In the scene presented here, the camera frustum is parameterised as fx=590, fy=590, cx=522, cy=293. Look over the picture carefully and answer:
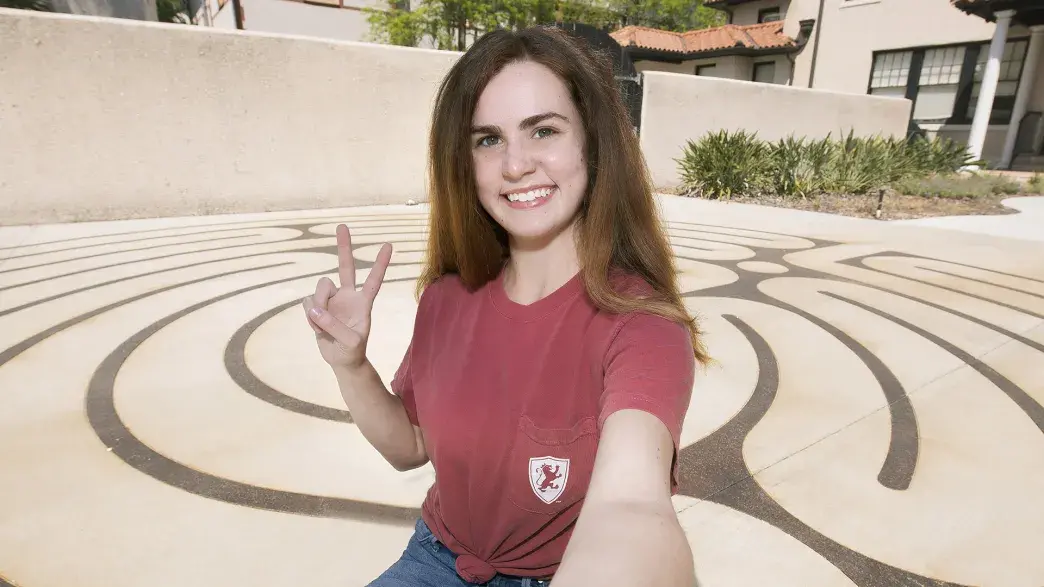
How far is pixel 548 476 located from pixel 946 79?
56.8ft

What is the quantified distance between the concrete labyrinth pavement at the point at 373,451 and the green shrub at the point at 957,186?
4.96m

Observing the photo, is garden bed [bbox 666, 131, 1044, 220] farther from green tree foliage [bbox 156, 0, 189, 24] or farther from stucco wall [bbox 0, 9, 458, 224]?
green tree foliage [bbox 156, 0, 189, 24]

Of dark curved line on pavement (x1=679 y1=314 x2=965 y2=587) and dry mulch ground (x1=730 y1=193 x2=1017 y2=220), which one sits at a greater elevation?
dry mulch ground (x1=730 y1=193 x2=1017 y2=220)

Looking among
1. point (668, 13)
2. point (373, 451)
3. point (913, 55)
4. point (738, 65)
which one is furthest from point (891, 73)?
point (373, 451)

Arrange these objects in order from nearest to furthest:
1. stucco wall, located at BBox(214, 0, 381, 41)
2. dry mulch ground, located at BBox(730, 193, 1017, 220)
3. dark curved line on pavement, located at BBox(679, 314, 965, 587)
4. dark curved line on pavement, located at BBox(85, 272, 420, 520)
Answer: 1. dark curved line on pavement, located at BBox(679, 314, 965, 587)
2. dark curved line on pavement, located at BBox(85, 272, 420, 520)
3. dry mulch ground, located at BBox(730, 193, 1017, 220)
4. stucco wall, located at BBox(214, 0, 381, 41)

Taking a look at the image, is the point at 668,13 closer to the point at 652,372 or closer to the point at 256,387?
the point at 256,387

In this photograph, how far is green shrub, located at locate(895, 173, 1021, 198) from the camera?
27.5 feet

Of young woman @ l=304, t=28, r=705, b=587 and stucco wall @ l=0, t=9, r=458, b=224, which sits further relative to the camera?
stucco wall @ l=0, t=9, r=458, b=224

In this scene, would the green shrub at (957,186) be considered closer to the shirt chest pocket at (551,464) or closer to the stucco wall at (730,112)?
the stucco wall at (730,112)

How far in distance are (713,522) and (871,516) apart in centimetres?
46

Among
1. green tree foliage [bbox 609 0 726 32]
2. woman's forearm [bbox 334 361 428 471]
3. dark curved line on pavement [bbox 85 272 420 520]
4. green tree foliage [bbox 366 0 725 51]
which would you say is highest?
green tree foliage [bbox 609 0 726 32]

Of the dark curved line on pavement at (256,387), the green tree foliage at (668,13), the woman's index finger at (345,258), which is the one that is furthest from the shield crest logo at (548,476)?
the green tree foliage at (668,13)

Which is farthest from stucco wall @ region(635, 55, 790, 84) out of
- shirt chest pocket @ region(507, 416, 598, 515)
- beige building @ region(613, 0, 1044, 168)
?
shirt chest pocket @ region(507, 416, 598, 515)

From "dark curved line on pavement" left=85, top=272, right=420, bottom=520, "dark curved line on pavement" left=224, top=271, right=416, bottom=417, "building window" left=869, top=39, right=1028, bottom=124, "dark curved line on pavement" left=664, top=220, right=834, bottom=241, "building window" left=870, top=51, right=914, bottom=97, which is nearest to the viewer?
"dark curved line on pavement" left=85, top=272, right=420, bottom=520
